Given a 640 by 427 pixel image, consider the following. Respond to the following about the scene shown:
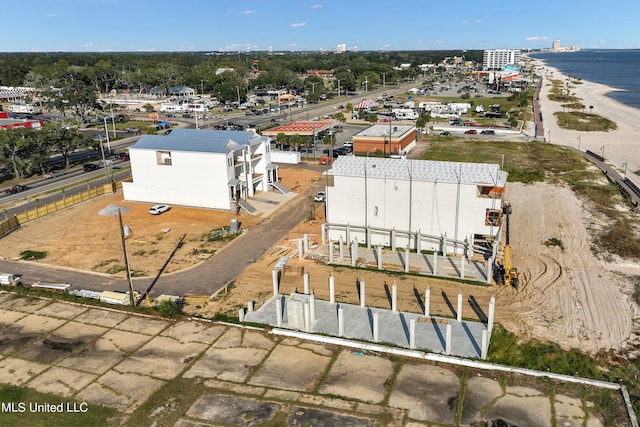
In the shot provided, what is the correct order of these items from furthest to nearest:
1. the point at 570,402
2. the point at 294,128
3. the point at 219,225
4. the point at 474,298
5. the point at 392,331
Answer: the point at 294,128
the point at 219,225
the point at 474,298
the point at 392,331
the point at 570,402

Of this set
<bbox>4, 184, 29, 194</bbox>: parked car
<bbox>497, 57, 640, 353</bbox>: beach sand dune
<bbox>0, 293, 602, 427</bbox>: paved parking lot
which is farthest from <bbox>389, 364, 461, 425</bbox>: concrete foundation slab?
<bbox>4, 184, 29, 194</bbox>: parked car

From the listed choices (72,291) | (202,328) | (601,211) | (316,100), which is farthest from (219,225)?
(316,100)

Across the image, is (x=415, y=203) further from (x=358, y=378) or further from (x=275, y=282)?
(x=358, y=378)

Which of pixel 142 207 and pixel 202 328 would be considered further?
pixel 142 207

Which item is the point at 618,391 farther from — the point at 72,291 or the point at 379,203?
the point at 72,291

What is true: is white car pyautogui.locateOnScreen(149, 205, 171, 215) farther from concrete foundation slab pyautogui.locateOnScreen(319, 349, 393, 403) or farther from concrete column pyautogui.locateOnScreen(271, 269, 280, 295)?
concrete foundation slab pyautogui.locateOnScreen(319, 349, 393, 403)

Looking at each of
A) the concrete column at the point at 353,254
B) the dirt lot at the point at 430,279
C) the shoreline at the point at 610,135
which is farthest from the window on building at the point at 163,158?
the shoreline at the point at 610,135

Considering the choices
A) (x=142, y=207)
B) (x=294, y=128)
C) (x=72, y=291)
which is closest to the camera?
(x=72, y=291)
